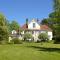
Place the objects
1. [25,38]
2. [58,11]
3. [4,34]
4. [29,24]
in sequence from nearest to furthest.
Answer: [58,11]
[4,34]
[25,38]
[29,24]

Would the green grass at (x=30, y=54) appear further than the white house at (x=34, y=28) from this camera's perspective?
No

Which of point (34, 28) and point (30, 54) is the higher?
point (34, 28)

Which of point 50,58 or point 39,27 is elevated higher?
point 39,27

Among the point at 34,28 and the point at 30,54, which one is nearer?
the point at 30,54

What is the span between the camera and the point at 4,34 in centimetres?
6875

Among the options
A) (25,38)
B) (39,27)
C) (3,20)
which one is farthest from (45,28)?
(3,20)

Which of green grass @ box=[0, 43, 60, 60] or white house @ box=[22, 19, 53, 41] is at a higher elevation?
white house @ box=[22, 19, 53, 41]

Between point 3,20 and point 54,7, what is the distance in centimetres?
3202

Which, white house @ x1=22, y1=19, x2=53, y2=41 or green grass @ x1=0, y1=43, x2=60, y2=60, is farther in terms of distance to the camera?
white house @ x1=22, y1=19, x2=53, y2=41

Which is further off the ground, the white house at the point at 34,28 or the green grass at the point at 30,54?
the white house at the point at 34,28

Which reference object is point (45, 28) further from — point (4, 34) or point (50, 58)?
point (50, 58)

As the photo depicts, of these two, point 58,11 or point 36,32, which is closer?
point 58,11

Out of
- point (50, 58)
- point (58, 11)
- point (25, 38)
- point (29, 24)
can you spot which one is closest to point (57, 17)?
point (58, 11)

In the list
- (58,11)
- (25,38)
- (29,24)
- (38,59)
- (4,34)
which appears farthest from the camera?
(29,24)
